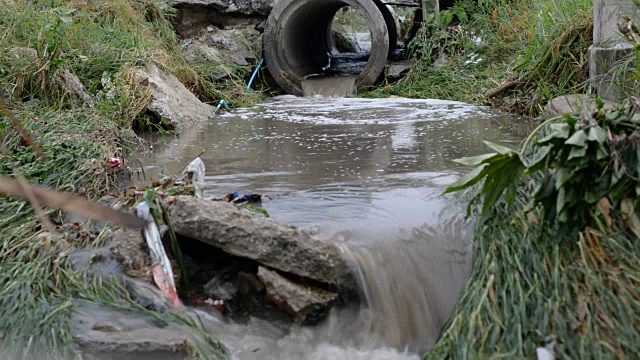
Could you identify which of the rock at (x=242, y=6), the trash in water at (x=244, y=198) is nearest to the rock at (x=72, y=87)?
the trash in water at (x=244, y=198)

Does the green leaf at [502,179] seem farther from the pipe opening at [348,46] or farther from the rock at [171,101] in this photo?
the pipe opening at [348,46]

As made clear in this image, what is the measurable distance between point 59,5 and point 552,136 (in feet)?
21.4

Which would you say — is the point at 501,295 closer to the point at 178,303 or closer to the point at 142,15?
the point at 178,303

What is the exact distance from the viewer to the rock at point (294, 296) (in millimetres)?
2816

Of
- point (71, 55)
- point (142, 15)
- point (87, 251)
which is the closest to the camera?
point (87, 251)

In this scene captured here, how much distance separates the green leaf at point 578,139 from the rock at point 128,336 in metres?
1.45

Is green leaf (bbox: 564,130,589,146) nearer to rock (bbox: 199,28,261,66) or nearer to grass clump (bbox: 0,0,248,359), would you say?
grass clump (bbox: 0,0,248,359)

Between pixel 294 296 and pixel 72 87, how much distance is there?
12.4 feet

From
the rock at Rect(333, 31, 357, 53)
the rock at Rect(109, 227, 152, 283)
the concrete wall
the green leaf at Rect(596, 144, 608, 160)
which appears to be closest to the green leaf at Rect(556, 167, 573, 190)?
the green leaf at Rect(596, 144, 608, 160)

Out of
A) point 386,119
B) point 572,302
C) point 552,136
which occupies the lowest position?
point 386,119

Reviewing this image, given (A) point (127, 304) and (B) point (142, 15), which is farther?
(B) point (142, 15)

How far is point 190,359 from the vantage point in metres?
2.43

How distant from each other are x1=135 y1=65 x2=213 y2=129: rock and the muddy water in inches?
12.5

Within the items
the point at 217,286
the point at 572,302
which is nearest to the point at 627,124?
the point at 572,302
